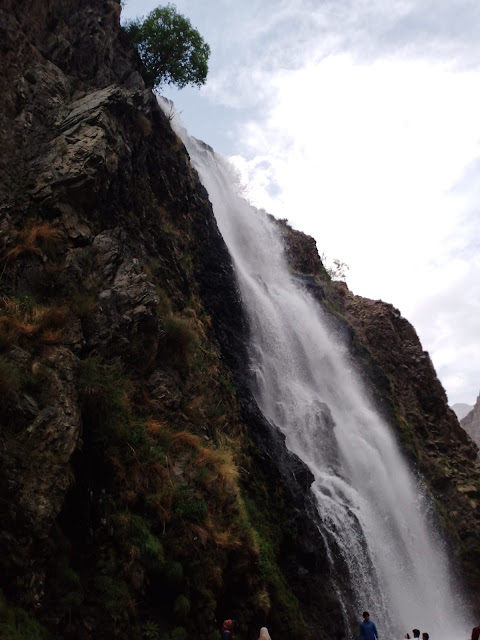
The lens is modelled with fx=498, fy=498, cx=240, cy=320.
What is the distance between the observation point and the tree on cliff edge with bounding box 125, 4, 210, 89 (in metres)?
19.2

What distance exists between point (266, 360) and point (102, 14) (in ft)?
42.0

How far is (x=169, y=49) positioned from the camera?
19531 mm

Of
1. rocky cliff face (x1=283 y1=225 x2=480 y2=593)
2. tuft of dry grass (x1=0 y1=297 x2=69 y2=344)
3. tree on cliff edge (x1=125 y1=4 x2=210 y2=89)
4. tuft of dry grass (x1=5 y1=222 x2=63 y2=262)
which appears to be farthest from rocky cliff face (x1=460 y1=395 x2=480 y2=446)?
tuft of dry grass (x1=0 y1=297 x2=69 y2=344)

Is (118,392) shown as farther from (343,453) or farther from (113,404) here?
(343,453)

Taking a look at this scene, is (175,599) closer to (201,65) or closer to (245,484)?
(245,484)

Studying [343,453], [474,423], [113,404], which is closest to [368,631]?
[113,404]

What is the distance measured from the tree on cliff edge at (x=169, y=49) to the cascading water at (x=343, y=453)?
516 cm

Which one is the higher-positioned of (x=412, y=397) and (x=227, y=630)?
(x=412, y=397)

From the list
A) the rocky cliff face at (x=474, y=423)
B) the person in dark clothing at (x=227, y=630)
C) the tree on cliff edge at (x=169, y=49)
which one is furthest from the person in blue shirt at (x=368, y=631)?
the rocky cliff face at (x=474, y=423)

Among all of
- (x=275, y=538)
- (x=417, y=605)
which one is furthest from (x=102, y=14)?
Result: (x=417, y=605)

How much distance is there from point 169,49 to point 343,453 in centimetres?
1680

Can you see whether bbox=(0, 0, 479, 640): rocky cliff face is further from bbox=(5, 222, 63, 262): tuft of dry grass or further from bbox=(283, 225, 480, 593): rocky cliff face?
bbox=(283, 225, 480, 593): rocky cliff face

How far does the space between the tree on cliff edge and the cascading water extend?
Result: 5161mm

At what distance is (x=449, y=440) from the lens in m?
25.4
